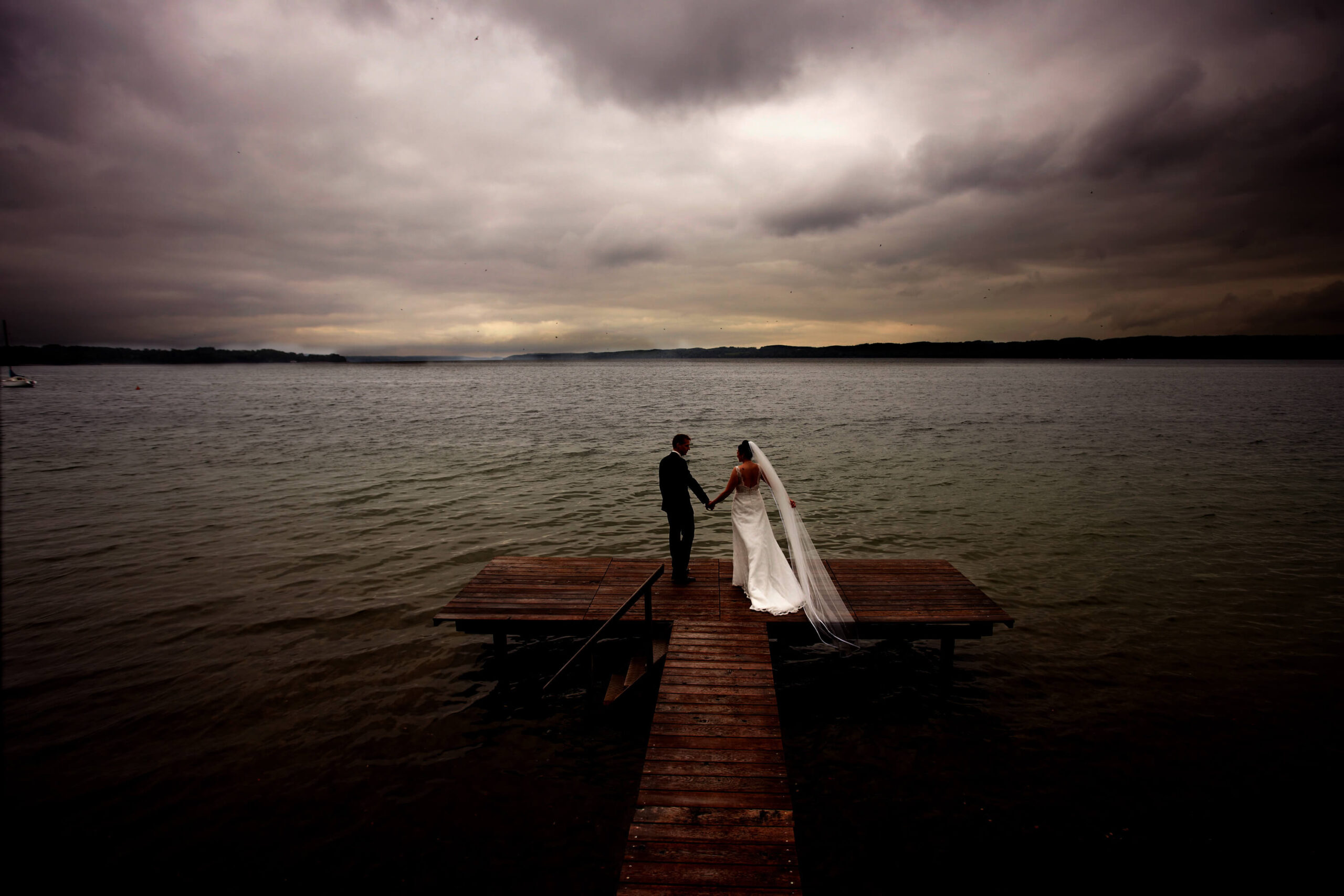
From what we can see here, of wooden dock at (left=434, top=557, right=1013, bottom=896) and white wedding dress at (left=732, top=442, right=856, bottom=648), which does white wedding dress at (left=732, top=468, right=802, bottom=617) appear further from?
wooden dock at (left=434, top=557, right=1013, bottom=896)

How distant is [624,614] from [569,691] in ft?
7.59

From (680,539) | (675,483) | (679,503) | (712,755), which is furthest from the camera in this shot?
(680,539)

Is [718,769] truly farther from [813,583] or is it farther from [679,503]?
[679,503]

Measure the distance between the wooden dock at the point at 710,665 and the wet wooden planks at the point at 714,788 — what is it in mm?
13

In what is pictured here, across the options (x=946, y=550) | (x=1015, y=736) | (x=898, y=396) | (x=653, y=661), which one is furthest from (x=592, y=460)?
(x=898, y=396)

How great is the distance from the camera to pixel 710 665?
349 inches

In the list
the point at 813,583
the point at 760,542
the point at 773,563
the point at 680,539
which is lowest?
the point at 813,583

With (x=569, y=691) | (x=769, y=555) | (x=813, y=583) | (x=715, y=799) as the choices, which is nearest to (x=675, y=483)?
(x=769, y=555)

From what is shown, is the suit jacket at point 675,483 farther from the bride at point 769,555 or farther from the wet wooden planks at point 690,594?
the wet wooden planks at point 690,594

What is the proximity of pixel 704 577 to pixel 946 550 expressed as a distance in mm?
8827

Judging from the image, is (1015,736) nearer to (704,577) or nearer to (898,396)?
(704,577)

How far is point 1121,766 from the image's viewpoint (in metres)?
8.18

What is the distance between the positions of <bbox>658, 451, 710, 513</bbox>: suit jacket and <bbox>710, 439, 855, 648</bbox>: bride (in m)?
0.56

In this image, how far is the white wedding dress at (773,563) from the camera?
1038 centimetres
